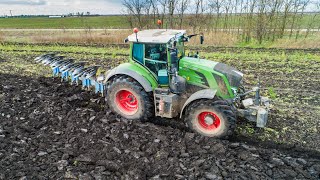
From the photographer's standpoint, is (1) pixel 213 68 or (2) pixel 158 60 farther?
(2) pixel 158 60

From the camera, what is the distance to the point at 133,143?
574cm

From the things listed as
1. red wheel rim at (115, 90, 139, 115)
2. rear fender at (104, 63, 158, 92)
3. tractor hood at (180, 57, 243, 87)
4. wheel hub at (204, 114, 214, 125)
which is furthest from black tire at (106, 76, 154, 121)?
wheel hub at (204, 114, 214, 125)

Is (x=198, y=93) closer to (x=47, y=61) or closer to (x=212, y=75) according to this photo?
(x=212, y=75)

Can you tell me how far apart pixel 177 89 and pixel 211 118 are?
39.1 inches

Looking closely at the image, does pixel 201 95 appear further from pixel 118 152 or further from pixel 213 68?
pixel 118 152

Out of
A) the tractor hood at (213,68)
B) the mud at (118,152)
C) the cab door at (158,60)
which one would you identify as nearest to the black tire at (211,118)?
the mud at (118,152)

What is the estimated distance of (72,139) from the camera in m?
5.82

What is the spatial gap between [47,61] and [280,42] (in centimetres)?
1383

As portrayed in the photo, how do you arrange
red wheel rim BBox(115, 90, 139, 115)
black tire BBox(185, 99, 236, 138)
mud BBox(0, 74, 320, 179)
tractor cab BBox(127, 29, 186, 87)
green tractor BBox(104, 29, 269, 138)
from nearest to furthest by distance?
mud BBox(0, 74, 320, 179) → black tire BBox(185, 99, 236, 138) → green tractor BBox(104, 29, 269, 138) → tractor cab BBox(127, 29, 186, 87) → red wheel rim BBox(115, 90, 139, 115)

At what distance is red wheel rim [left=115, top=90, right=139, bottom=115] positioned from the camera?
23.0 feet

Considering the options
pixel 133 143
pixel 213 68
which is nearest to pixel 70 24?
pixel 213 68

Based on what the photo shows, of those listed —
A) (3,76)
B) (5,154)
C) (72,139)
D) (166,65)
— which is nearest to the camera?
(5,154)

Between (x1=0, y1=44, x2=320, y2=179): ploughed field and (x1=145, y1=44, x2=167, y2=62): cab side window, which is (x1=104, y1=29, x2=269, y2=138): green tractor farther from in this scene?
(x1=0, y1=44, x2=320, y2=179): ploughed field

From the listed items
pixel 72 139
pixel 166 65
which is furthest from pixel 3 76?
pixel 166 65
